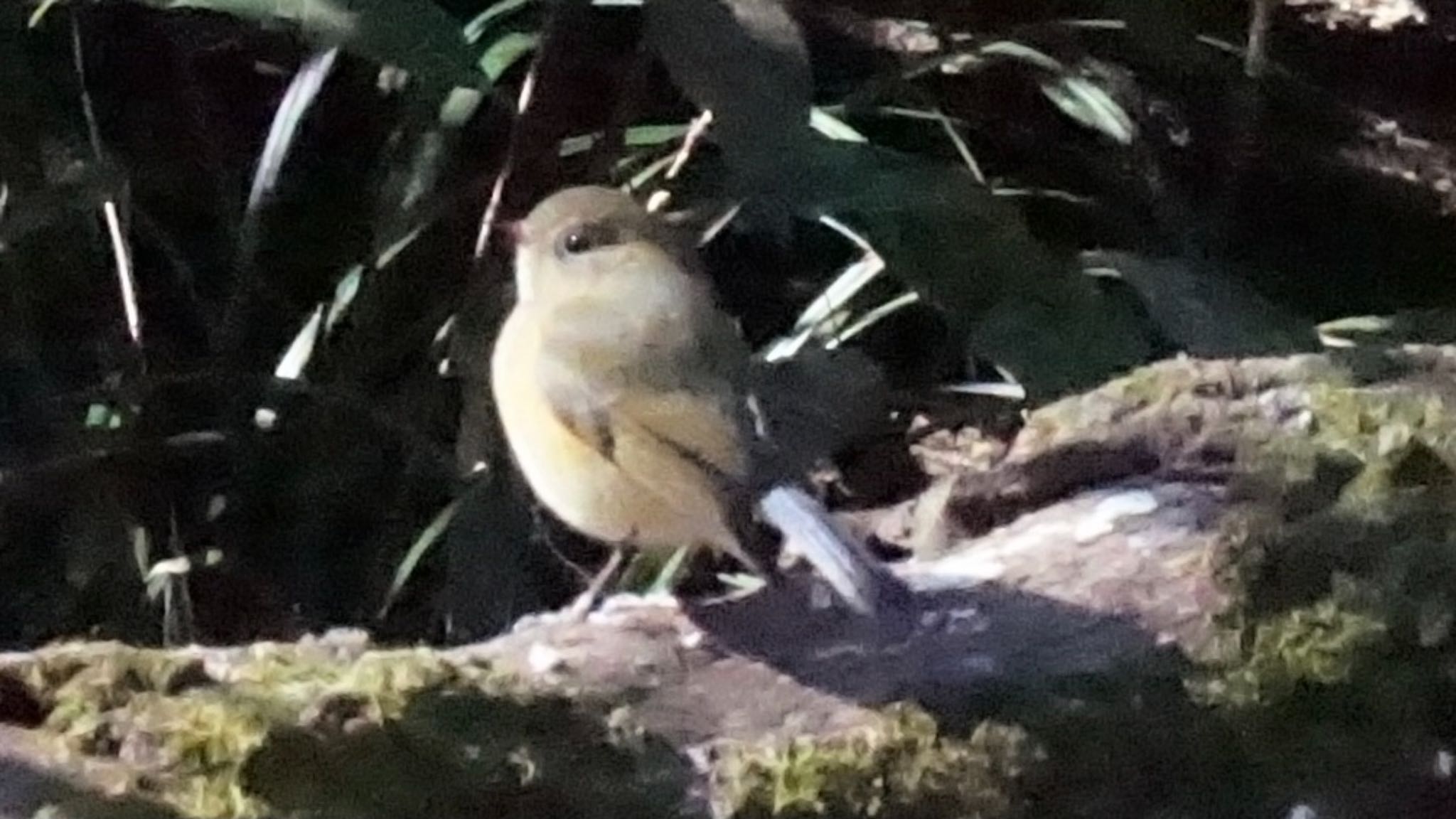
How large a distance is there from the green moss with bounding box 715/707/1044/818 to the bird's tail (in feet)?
0.31

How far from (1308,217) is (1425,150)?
0.78 feet

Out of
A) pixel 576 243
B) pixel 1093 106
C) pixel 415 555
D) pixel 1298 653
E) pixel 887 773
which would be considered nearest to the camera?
pixel 887 773

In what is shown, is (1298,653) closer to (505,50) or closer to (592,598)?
(592,598)

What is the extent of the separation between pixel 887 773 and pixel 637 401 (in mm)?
332

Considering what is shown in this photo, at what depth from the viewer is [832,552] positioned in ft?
4.23

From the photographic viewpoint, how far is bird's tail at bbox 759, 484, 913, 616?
1.29 m

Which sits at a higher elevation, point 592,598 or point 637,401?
point 637,401

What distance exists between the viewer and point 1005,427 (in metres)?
2.03

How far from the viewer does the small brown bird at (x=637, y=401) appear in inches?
52.4

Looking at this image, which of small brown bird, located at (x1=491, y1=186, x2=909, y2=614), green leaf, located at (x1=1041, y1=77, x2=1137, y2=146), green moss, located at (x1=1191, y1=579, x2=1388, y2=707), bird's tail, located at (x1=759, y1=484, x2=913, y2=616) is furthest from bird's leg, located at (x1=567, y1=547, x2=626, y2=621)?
green leaf, located at (x1=1041, y1=77, x2=1137, y2=146)

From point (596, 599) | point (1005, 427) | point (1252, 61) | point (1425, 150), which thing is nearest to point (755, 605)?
point (596, 599)

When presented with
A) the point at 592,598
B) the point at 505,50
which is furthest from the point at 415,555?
the point at 592,598

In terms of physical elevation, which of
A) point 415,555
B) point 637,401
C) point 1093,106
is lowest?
point 415,555

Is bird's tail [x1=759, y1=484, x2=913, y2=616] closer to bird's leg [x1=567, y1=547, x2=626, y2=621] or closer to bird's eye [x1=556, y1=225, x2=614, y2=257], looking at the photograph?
bird's leg [x1=567, y1=547, x2=626, y2=621]
